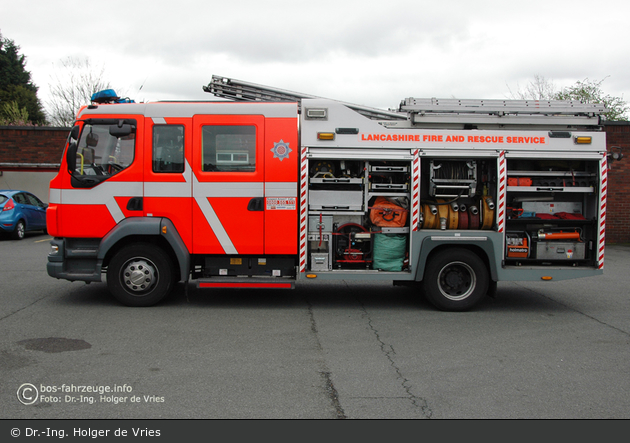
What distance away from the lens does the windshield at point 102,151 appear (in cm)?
709

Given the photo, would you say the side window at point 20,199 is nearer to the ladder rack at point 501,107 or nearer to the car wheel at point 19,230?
the car wheel at point 19,230

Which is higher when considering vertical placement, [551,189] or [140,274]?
[551,189]

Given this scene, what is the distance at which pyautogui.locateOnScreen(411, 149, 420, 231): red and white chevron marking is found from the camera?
7039mm

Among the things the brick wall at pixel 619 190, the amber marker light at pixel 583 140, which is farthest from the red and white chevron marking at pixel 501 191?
the brick wall at pixel 619 190

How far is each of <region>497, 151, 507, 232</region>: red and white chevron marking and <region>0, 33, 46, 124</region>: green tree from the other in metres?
42.1

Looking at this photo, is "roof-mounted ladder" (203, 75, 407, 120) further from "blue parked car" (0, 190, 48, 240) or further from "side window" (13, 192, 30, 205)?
"side window" (13, 192, 30, 205)

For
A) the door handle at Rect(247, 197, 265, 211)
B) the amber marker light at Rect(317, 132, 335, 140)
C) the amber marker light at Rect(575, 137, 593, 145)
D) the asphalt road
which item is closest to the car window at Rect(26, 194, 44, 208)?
the asphalt road

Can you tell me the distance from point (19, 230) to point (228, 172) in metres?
11.7

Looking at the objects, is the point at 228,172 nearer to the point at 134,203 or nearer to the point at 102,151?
the point at 134,203

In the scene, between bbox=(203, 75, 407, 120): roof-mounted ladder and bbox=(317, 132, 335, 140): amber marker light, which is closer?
bbox=(317, 132, 335, 140): amber marker light

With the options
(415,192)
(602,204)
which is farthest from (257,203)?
(602,204)

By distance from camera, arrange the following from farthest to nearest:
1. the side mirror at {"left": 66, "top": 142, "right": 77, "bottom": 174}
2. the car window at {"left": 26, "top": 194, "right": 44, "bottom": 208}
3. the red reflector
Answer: the car window at {"left": 26, "top": 194, "right": 44, "bottom": 208}, the red reflector, the side mirror at {"left": 66, "top": 142, "right": 77, "bottom": 174}

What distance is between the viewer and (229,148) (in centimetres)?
705

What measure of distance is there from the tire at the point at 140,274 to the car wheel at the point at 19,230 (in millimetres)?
10479
